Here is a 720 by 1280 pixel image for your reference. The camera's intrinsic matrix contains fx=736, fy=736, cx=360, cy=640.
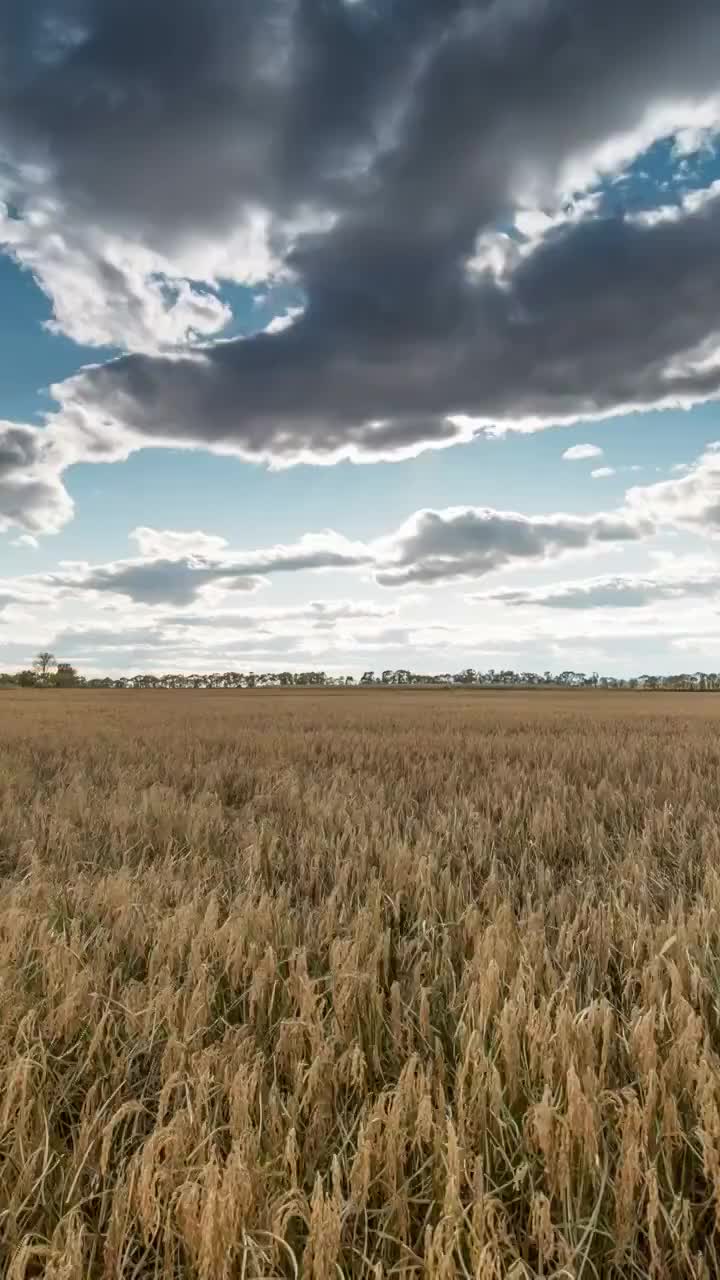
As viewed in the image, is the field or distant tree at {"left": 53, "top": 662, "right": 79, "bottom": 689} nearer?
the field

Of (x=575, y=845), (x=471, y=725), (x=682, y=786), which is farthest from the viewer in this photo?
(x=471, y=725)

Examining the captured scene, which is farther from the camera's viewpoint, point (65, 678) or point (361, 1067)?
point (65, 678)

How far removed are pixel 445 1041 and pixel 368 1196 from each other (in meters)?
0.84

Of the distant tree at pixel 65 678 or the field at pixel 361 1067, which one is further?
the distant tree at pixel 65 678

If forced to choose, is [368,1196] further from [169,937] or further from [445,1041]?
[169,937]

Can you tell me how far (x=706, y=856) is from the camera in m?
4.50

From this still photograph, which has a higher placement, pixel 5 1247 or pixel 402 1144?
pixel 402 1144

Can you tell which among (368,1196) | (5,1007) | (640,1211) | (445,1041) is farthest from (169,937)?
(640,1211)

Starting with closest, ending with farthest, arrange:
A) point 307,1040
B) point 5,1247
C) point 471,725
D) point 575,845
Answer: point 5,1247
point 307,1040
point 575,845
point 471,725

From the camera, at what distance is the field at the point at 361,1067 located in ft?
5.05

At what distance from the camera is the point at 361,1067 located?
203cm

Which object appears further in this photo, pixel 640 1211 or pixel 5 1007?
pixel 5 1007

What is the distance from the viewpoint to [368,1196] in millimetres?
1634

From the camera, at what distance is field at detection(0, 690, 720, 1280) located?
1538mm
